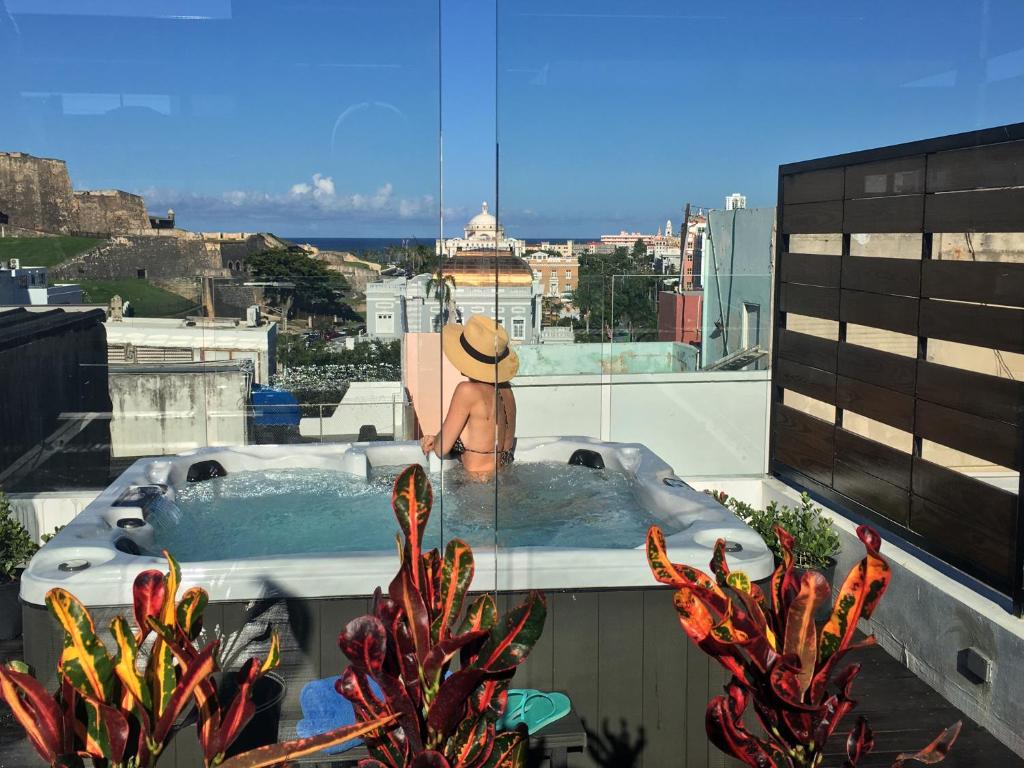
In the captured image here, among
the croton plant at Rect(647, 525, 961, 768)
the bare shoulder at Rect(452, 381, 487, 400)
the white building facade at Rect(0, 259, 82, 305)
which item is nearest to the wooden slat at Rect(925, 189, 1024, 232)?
the bare shoulder at Rect(452, 381, 487, 400)

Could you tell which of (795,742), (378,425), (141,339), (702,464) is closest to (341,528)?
(378,425)

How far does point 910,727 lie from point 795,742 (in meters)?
1.49

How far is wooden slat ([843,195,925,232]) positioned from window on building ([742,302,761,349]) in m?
0.40

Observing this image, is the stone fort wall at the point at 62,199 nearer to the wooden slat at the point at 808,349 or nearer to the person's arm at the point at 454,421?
the person's arm at the point at 454,421

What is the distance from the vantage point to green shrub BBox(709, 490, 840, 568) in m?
3.36

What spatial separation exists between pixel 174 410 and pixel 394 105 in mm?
1023

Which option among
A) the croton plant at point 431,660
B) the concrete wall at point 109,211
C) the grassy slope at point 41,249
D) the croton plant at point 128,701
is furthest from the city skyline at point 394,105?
the croton plant at point 128,701

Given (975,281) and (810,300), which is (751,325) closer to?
(810,300)

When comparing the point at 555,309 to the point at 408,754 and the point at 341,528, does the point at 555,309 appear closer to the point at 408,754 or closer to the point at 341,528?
the point at 341,528

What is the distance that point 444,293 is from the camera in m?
2.62

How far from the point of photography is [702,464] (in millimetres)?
3246

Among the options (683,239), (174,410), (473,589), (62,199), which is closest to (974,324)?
(683,239)

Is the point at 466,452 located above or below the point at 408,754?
above

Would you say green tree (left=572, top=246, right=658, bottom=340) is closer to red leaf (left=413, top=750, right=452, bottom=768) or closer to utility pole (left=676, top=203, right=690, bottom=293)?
utility pole (left=676, top=203, right=690, bottom=293)
